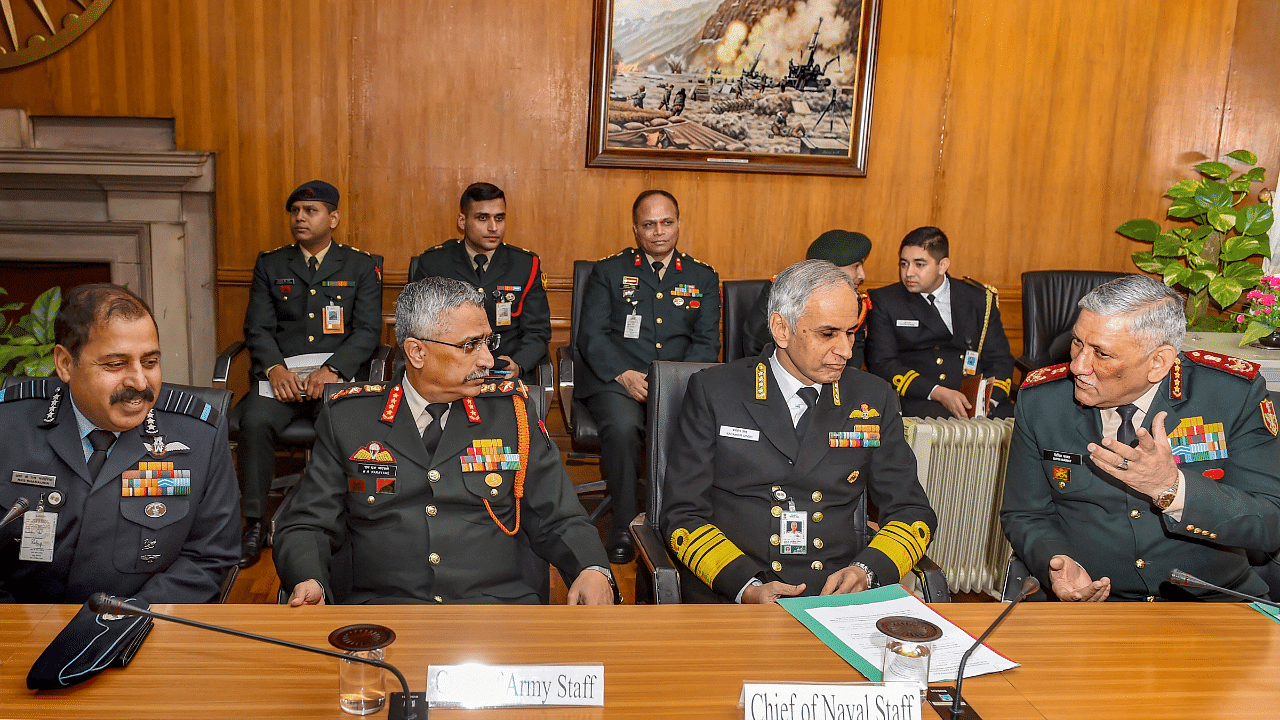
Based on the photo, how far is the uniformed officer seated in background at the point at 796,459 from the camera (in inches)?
89.4

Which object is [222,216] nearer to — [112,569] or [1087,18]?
[112,569]

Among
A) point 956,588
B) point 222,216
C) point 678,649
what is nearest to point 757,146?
point 956,588

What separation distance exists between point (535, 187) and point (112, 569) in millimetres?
3044

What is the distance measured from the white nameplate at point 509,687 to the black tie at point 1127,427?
1488mm

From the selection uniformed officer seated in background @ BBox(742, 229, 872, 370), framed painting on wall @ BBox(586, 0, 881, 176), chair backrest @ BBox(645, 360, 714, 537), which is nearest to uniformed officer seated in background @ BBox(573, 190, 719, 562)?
uniformed officer seated in background @ BBox(742, 229, 872, 370)

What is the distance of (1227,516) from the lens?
1.97 m

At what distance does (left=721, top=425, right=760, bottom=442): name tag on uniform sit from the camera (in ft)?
7.61

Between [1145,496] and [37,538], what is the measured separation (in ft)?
7.98

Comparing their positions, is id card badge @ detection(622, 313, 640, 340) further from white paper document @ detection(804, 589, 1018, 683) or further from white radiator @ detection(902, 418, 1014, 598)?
white paper document @ detection(804, 589, 1018, 683)

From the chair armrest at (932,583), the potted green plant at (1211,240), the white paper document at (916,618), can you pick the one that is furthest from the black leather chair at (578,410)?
the potted green plant at (1211,240)

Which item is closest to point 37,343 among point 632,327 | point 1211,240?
point 632,327

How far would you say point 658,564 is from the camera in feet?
6.98

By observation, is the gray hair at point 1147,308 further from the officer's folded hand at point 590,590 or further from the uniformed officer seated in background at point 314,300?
the uniformed officer seated in background at point 314,300

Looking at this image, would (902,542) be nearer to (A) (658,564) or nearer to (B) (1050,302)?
(A) (658,564)
